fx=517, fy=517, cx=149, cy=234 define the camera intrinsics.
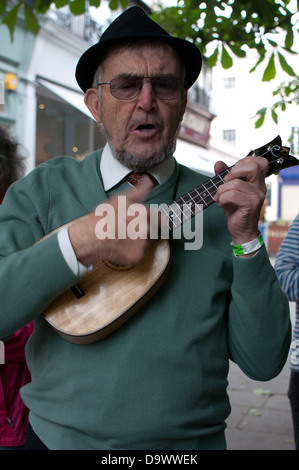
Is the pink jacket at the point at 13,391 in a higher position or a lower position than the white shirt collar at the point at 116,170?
lower

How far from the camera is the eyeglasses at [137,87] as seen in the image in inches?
65.9

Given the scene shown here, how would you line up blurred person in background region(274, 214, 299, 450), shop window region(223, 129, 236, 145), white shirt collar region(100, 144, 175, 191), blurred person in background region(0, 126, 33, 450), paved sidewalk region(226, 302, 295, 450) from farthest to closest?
1. shop window region(223, 129, 236, 145)
2. paved sidewalk region(226, 302, 295, 450)
3. blurred person in background region(274, 214, 299, 450)
4. blurred person in background region(0, 126, 33, 450)
5. white shirt collar region(100, 144, 175, 191)

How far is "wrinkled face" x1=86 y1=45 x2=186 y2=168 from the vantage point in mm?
1669

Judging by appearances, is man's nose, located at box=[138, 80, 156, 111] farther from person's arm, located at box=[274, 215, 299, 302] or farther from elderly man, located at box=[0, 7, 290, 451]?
person's arm, located at box=[274, 215, 299, 302]

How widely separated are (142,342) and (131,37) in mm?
967

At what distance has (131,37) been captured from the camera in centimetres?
167

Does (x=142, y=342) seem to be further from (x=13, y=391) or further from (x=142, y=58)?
(x=13, y=391)

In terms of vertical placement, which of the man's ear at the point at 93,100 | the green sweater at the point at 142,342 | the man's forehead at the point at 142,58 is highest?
the man's forehead at the point at 142,58

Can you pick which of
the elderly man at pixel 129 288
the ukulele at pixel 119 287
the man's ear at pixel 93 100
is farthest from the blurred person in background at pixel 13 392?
the man's ear at pixel 93 100

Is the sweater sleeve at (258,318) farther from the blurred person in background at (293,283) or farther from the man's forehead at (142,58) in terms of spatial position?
the blurred person in background at (293,283)

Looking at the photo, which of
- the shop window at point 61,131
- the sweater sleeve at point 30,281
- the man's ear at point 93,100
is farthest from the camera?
the shop window at point 61,131

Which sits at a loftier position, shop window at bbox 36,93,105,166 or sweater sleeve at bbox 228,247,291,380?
sweater sleeve at bbox 228,247,291,380

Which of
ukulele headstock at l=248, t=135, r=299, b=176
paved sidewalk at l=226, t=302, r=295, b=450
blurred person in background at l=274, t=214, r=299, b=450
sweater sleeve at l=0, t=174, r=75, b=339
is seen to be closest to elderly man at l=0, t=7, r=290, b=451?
sweater sleeve at l=0, t=174, r=75, b=339

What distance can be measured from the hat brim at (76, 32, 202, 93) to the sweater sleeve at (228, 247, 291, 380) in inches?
29.5
